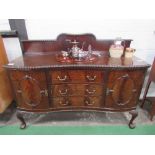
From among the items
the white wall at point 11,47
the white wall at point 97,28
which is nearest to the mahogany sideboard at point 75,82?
the white wall at point 97,28

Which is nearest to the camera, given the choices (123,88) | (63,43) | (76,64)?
(76,64)

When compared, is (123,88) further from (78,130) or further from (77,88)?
(78,130)

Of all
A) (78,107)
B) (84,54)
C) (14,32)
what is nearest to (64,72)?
(84,54)

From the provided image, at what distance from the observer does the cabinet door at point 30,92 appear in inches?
55.7

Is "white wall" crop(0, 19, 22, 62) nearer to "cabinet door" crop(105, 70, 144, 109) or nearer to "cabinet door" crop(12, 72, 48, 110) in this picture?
"cabinet door" crop(12, 72, 48, 110)

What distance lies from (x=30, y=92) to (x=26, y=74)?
0.68ft

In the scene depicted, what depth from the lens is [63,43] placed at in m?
1.73

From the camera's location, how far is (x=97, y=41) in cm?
173

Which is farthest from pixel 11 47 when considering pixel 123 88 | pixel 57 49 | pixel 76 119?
pixel 123 88

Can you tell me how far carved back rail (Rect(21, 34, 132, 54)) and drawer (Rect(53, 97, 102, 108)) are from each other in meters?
0.60

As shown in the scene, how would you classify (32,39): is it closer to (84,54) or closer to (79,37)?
(79,37)

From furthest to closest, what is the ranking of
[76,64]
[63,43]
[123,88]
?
[63,43], [123,88], [76,64]

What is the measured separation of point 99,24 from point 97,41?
0.22 m
